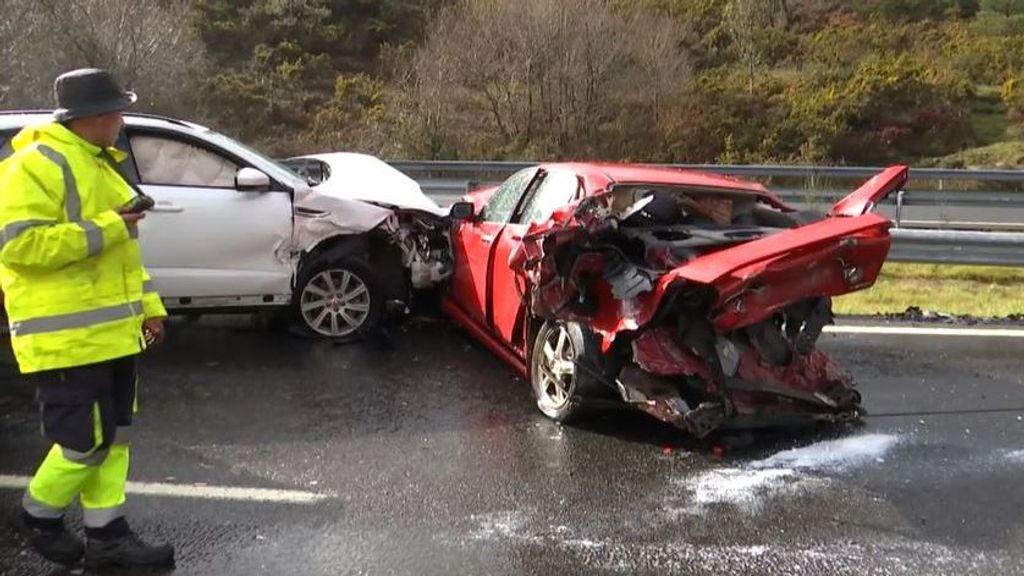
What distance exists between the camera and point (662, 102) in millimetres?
26984

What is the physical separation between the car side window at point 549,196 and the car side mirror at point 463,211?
0.66m

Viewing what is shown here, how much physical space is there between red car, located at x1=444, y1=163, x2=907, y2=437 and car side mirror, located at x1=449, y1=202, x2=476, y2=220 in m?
1.25

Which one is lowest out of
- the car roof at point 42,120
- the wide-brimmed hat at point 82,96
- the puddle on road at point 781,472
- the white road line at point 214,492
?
the puddle on road at point 781,472

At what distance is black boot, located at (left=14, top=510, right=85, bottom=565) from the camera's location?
12.6 feet

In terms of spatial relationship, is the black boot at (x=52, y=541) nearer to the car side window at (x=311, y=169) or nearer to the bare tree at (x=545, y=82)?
the car side window at (x=311, y=169)

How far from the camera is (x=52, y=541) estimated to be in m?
3.84

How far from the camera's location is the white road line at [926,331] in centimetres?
772

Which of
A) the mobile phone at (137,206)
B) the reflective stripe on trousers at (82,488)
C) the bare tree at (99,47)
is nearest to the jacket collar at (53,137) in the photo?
the mobile phone at (137,206)

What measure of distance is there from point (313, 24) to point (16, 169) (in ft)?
109

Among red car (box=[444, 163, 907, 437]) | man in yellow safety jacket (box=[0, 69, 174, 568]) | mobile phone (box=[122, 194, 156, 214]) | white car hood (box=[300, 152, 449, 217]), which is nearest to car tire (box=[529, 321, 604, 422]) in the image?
red car (box=[444, 163, 907, 437])

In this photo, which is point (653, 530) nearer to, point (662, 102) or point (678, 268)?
point (678, 268)

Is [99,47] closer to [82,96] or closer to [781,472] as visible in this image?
[82,96]

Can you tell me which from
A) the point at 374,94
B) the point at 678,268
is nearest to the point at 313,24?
the point at 374,94

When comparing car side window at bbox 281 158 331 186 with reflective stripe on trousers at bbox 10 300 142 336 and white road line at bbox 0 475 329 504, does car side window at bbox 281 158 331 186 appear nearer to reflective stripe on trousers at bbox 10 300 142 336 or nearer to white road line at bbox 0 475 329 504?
white road line at bbox 0 475 329 504
